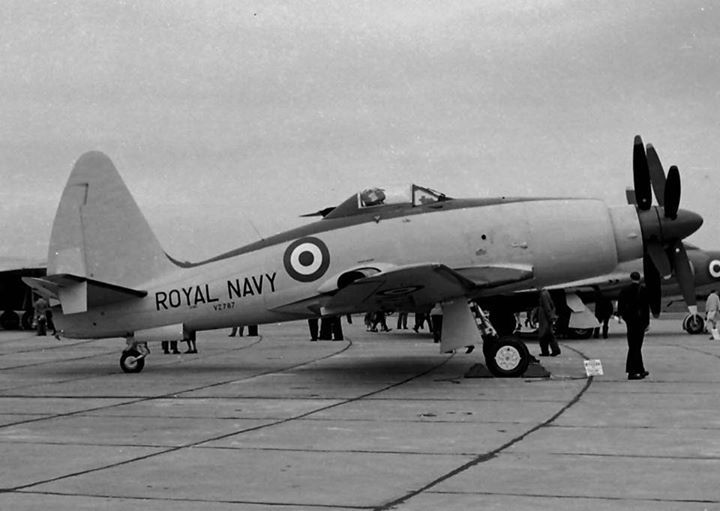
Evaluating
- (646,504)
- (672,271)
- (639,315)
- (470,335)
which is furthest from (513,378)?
(646,504)

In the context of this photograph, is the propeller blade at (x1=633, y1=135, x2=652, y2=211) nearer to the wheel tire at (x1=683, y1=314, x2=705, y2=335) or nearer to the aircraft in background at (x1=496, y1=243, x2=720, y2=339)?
the aircraft in background at (x1=496, y1=243, x2=720, y2=339)

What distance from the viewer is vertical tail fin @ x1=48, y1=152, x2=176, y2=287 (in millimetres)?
15125

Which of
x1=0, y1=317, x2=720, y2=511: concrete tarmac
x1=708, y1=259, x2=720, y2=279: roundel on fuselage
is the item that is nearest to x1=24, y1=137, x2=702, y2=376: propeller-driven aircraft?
x1=0, y1=317, x2=720, y2=511: concrete tarmac

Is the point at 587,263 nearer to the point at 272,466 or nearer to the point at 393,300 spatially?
the point at 393,300

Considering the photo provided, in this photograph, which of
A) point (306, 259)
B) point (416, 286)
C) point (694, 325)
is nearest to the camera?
point (416, 286)

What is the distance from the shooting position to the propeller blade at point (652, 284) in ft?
42.9

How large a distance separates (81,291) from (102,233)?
125 centimetres

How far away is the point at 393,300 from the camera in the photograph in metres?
13.4

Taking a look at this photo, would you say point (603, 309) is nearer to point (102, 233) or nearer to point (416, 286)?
point (416, 286)

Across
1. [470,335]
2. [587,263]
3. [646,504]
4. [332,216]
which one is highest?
[332,216]

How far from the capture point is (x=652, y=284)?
1316 centimetres

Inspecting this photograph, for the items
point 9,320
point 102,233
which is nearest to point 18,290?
point 9,320

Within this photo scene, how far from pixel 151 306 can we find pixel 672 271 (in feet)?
26.8

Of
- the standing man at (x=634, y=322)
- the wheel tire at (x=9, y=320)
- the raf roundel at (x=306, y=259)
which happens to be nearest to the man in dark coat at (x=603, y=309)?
the standing man at (x=634, y=322)
